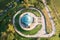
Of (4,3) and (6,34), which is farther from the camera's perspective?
(4,3)

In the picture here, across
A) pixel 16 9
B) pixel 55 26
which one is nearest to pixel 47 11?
pixel 55 26

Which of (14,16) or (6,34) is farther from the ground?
(14,16)

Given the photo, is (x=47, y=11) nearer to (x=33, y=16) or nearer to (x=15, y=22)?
(x=33, y=16)

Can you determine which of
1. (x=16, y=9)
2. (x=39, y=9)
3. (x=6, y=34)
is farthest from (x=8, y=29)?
(x=39, y=9)

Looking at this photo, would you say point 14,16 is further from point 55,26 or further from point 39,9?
point 55,26

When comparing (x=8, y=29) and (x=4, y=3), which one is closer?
(x=8, y=29)

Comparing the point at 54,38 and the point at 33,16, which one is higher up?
the point at 33,16

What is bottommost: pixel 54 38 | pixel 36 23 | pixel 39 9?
pixel 54 38

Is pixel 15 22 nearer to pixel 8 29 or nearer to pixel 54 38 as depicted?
pixel 8 29
